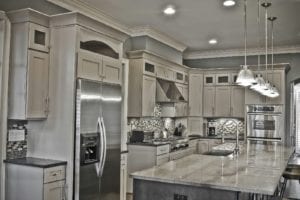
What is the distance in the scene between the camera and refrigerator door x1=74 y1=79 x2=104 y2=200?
3973 mm

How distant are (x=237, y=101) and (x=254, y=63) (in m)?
1.11

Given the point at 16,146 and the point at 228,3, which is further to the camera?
the point at 228,3

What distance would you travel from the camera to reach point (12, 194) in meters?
3.89

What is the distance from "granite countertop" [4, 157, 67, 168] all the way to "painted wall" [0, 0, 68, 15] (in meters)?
1.93

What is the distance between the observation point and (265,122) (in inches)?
293

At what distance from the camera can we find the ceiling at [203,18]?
15.7ft

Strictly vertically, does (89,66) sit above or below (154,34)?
below

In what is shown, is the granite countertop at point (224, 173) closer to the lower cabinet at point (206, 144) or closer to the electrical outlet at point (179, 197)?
the electrical outlet at point (179, 197)

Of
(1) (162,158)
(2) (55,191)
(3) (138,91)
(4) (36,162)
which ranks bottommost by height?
(2) (55,191)

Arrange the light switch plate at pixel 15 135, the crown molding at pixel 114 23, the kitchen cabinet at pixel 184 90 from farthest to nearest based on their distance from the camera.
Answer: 1. the kitchen cabinet at pixel 184 90
2. the crown molding at pixel 114 23
3. the light switch plate at pixel 15 135

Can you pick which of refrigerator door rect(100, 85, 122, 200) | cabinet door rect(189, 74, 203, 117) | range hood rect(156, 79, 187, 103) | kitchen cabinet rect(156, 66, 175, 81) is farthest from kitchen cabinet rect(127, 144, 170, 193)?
cabinet door rect(189, 74, 203, 117)

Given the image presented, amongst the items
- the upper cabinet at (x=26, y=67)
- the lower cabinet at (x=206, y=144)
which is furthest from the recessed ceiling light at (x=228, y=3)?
the lower cabinet at (x=206, y=144)

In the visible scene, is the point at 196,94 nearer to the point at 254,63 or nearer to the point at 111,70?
the point at 254,63

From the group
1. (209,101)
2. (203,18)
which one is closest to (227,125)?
(209,101)
